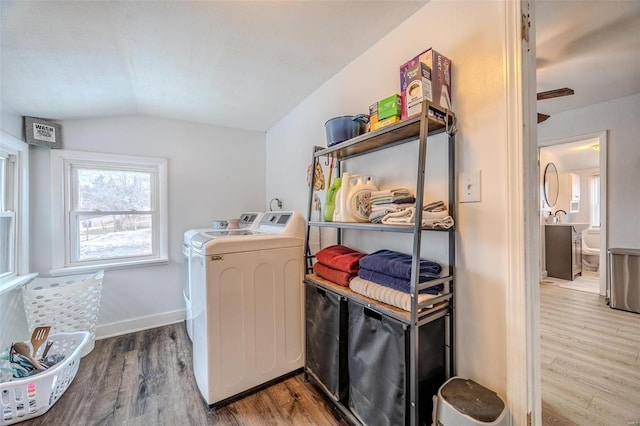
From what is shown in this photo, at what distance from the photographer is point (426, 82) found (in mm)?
1100

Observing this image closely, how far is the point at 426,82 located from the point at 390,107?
0.60ft

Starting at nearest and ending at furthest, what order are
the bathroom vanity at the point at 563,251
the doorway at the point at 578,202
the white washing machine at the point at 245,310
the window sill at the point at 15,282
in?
the white washing machine at the point at 245,310 < the window sill at the point at 15,282 < the bathroom vanity at the point at 563,251 < the doorway at the point at 578,202

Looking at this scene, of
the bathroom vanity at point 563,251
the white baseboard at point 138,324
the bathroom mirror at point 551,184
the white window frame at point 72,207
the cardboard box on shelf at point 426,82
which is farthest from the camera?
the bathroom mirror at point 551,184

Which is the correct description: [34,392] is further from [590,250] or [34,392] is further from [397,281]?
[590,250]

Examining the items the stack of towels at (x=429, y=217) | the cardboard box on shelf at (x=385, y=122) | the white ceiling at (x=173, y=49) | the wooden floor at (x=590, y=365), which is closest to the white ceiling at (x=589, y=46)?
the white ceiling at (x=173, y=49)

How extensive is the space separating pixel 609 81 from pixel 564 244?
252 centimetres

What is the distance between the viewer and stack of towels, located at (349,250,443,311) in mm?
1109

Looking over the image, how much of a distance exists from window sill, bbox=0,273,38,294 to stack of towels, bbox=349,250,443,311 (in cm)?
237

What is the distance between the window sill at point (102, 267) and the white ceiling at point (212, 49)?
4.31 feet

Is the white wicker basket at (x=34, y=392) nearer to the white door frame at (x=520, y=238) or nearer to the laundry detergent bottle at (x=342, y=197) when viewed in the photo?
the laundry detergent bottle at (x=342, y=197)

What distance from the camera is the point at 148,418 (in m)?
1.45

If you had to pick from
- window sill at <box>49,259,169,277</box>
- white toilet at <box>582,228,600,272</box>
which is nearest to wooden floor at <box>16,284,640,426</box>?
window sill at <box>49,259,169,277</box>

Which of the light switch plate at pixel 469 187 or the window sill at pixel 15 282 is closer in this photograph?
the light switch plate at pixel 469 187

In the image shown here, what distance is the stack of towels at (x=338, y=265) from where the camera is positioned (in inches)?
55.6
